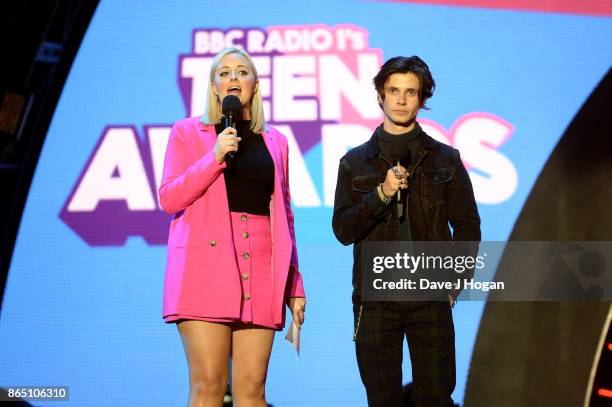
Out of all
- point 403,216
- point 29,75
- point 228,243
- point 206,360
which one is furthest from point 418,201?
point 29,75

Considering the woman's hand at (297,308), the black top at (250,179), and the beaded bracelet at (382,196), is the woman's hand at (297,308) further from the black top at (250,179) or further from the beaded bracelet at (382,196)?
the beaded bracelet at (382,196)

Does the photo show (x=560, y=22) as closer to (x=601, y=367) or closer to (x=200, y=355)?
(x=601, y=367)

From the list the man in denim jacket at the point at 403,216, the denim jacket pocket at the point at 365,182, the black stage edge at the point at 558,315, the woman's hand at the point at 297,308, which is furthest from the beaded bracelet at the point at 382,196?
the black stage edge at the point at 558,315

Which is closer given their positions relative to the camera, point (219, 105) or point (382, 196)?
point (382, 196)

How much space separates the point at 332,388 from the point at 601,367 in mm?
1406

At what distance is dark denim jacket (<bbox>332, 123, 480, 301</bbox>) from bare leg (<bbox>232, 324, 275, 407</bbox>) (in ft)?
1.24

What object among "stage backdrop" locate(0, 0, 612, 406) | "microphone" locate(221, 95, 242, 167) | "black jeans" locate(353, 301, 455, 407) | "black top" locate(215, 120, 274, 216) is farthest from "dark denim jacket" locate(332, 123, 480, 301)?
"stage backdrop" locate(0, 0, 612, 406)

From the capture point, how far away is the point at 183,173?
8.40ft

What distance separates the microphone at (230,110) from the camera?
248cm

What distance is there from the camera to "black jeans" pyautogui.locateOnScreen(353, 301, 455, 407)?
98.0 inches

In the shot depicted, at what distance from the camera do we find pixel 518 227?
4.11 m

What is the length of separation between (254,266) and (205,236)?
19 cm

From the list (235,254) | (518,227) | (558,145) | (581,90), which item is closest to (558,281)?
(518,227)

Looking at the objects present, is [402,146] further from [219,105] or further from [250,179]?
[219,105]
